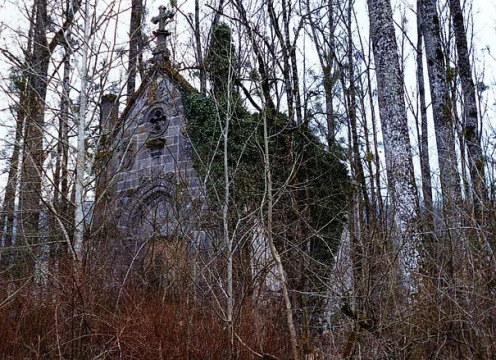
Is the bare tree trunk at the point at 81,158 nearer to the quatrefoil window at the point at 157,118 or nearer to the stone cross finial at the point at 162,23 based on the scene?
the stone cross finial at the point at 162,23

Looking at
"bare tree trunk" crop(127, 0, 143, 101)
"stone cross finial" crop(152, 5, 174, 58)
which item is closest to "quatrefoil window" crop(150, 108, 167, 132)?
"stone cross finial" crop(152, 5, 174, 58)

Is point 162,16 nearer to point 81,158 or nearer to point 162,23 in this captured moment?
point 162,23

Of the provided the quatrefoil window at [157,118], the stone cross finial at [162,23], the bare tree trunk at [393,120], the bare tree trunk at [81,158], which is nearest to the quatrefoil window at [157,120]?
the quatrefoil window at [157,118]

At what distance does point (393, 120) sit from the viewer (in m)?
7.10

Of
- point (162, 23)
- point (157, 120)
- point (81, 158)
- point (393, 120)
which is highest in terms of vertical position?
point (162, 23)

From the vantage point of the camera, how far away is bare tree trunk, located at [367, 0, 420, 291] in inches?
262

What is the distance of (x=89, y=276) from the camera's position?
524 cm

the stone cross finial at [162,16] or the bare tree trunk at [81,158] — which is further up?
the stone cross finial at [162,16]

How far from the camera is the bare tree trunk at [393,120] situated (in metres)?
6.66

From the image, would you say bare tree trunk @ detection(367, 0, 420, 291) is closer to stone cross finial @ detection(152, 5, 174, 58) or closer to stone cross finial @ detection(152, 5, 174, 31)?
stone cross finial @ detection(152, 5, 174, 58)

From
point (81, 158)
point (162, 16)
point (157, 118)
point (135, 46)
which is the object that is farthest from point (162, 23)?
point (81, 158)

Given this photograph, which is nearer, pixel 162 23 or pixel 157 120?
pixel 162 23

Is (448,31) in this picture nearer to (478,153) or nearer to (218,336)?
(478,153)

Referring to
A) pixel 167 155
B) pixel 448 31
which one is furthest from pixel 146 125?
pixel 448 31
